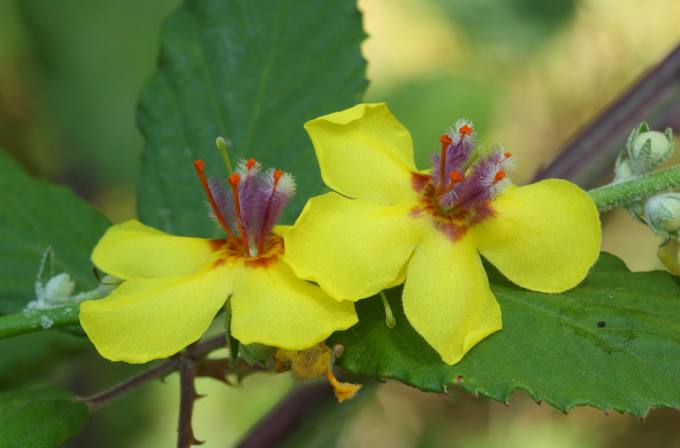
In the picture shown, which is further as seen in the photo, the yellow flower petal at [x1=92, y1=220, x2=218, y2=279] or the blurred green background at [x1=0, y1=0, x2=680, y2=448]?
the blurred green background at [x1=0, y1=0, x2=680, y2=448]

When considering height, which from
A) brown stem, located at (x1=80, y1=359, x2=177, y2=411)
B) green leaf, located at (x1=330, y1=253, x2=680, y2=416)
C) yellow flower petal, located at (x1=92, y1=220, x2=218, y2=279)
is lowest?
brown stem, located at (x1=80, y1=359, x2=177, y2=411)

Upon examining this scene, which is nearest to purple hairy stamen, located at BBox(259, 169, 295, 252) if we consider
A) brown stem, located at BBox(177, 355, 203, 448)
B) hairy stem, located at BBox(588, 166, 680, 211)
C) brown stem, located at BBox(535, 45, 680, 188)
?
brown stem, located at BBox(177, 355, 203, 448)

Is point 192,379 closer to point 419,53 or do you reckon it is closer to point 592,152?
point 592,152

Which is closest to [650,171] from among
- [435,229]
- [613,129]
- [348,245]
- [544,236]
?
[544,236]

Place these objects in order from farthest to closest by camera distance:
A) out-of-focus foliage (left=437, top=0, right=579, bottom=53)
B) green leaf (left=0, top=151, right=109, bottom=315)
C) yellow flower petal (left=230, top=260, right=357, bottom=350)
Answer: out-of-focus foliage (left=437, top=0, right=579, bottom=53) → green leaf (left=0, top=151, right=109, bottom=315) → yellow flower petal (left=230, top=260, right=357, bottom=350)

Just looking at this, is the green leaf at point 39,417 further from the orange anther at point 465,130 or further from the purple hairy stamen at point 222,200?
the orange anther at point 465,130

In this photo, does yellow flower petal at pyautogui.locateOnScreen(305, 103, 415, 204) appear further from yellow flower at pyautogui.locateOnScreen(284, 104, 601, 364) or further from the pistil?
the pistil

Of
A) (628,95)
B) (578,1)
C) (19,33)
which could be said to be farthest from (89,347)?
(578,1)
